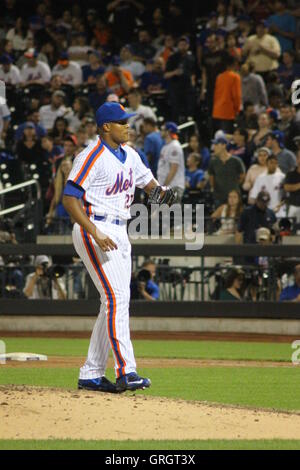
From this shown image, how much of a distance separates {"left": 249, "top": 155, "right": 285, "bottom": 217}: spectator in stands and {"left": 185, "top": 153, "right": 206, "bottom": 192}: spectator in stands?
1750 millimetres

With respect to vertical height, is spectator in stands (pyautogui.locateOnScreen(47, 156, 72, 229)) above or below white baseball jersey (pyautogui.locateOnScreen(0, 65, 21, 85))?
below

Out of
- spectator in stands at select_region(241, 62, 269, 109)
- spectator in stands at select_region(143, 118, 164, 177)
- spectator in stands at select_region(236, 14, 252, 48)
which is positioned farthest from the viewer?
spectator in stands at select_region(236, 14, 252, 48)

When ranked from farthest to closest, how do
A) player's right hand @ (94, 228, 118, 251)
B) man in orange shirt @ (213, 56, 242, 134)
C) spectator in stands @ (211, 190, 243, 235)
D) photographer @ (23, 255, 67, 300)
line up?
1. man in orange shirt @ (213, 56, 242, 134)
2. spectator in stands @ (211, 190, 243, 235)
3. photographer @ (23, 255, 67, 300)
4. player's right hand @ (94, 228, 118, 251)

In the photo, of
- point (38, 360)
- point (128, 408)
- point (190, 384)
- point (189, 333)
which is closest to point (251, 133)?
→ point (189, 333)

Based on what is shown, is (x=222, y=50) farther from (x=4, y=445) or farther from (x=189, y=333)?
(x=4, y=445)

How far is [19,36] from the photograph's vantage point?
2467 centimetres

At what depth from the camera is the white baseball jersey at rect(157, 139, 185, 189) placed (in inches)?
704

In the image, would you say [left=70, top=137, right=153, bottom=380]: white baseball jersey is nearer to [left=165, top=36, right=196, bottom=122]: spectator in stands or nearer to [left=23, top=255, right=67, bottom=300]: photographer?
[left=23, top=255, right=67, bottom=300]: photographer

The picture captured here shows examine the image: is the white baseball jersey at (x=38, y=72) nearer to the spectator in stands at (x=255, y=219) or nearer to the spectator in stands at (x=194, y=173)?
the spectator in stands at (x=194, y=173)

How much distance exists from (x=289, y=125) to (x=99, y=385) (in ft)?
34.7

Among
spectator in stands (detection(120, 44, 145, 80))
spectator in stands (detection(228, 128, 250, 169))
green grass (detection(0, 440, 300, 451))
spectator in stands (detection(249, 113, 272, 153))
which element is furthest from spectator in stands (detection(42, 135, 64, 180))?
green grass (detection(0, 440, 300, 451))

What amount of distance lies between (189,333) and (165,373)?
14.3 feet

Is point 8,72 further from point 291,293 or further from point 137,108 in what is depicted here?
point 291,293
